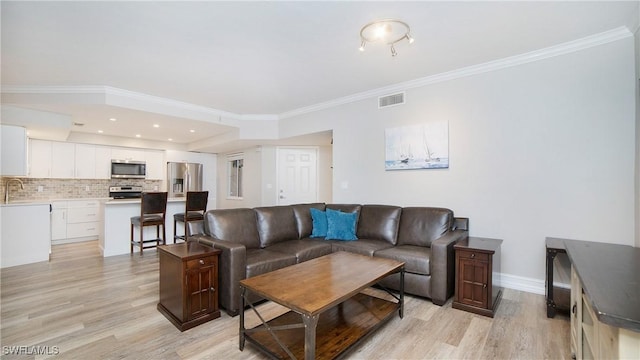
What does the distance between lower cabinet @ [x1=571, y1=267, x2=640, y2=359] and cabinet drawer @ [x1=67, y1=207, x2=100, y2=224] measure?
7.78 meters

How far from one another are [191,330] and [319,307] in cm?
138

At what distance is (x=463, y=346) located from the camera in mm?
2055

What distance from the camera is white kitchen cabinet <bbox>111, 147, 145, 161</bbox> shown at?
6652 mm

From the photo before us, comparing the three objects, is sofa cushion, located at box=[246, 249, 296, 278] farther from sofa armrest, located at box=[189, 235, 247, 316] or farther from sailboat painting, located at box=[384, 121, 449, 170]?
sailboat painting, located at box=[384, 121, 449, 170]

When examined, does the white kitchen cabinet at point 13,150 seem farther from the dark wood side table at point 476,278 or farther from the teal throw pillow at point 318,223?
the dark wood side table at point 476,278

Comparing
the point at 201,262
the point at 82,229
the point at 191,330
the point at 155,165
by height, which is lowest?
the point at 191,330

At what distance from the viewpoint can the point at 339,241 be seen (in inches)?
143

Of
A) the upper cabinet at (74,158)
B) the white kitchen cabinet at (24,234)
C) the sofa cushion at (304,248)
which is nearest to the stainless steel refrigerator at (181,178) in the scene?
the upper cabinet at (74,158)

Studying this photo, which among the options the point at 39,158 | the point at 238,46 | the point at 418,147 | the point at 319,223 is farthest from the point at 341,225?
the point at 39,158

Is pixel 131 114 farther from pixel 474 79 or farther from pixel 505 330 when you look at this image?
pixel 505 330

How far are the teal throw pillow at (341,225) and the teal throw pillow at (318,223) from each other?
0.39ft

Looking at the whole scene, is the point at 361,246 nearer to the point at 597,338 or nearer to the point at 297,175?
the point at 597,338

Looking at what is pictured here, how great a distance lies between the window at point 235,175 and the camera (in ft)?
24.1

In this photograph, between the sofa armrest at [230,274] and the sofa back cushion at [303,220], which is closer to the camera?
the sofa armrest at [230,274]
